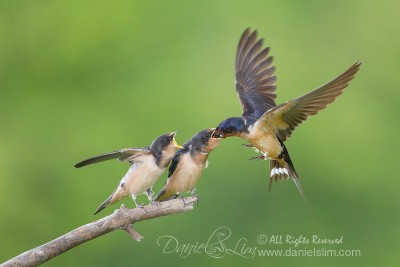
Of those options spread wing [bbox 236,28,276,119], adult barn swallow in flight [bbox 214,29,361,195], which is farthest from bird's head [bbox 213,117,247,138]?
spread wing [bbox 236,28,276,119]

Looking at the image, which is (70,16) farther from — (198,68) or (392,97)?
(392,97)

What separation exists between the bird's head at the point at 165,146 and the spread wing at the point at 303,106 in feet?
1.91

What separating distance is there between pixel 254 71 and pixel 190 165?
4.52 feet

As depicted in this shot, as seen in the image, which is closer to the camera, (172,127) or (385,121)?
(172,127)

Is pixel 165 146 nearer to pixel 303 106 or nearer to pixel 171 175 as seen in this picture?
pixel 171 175

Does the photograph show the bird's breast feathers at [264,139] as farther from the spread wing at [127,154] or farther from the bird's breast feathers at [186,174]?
the spread wing at [127,154]

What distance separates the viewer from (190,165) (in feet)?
17.8

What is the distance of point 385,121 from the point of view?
13.5 metres

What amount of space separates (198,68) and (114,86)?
61.3 inches

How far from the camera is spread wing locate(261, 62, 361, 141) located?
485 centimetres

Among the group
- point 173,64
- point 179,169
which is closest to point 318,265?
point 173,64

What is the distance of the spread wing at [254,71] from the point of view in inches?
253

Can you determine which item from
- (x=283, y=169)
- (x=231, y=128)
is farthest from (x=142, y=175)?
(x=283, y=169)

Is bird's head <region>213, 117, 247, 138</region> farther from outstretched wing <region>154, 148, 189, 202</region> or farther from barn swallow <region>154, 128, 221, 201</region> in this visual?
outstretched wing <region>154, 148, 189, 202</region>
